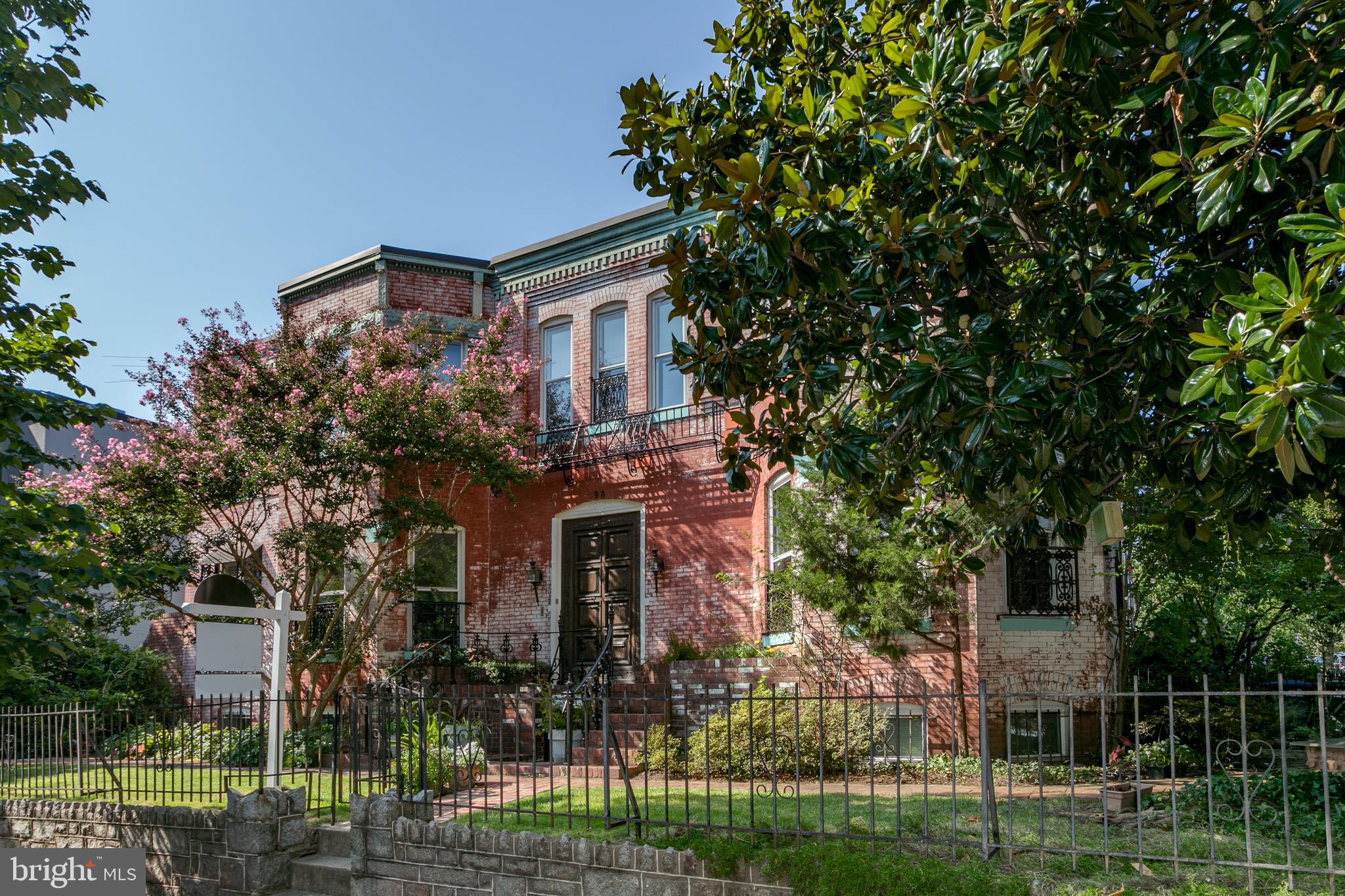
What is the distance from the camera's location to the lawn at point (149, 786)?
1030 cm

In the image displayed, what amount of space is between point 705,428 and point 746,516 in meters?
1.62

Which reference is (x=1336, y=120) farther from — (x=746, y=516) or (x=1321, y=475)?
(x=746, y=516)

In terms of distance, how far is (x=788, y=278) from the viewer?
6031 mm

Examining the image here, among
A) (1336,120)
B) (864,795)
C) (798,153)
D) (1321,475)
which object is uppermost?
(798,153)

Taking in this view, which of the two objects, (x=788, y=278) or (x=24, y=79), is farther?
(x=24, y=79)

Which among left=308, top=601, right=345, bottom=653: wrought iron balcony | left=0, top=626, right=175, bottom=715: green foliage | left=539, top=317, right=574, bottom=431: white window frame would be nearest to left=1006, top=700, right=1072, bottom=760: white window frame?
left=539, top=317, right=574, bottom=431: white window frame

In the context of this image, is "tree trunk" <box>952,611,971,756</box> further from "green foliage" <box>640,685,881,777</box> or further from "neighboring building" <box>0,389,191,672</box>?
"neighboring building" <box>0,389,191,672</box>

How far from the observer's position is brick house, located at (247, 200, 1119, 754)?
15.7 meters

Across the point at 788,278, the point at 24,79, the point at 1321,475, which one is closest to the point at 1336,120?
the point at 1321,475

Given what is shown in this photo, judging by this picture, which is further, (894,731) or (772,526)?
(772,526)

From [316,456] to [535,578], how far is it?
4.41 m

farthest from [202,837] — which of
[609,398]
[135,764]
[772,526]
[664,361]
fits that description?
[664,361]

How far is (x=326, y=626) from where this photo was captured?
18.3m

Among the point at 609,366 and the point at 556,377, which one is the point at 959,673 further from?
the point at 556,377
